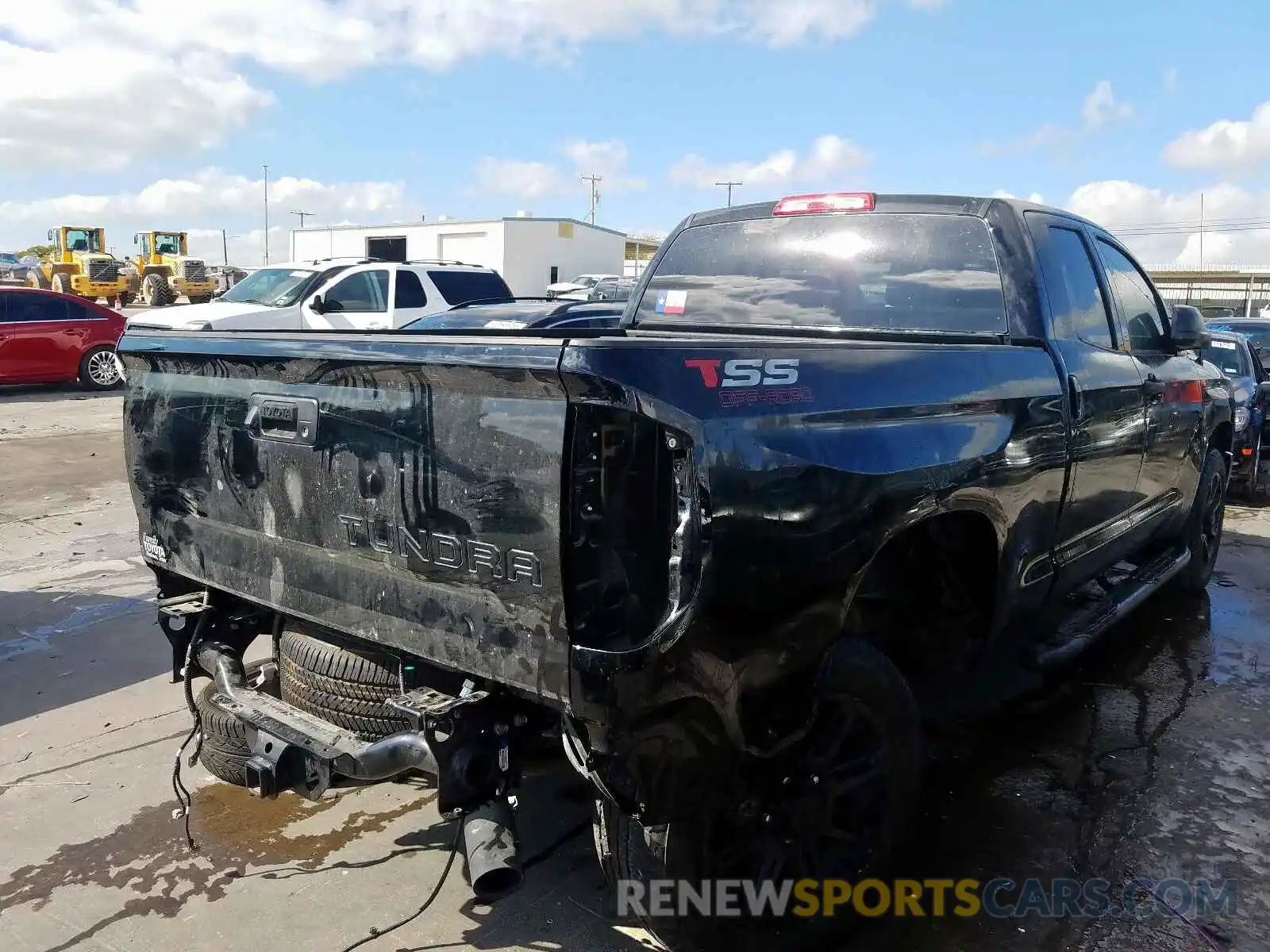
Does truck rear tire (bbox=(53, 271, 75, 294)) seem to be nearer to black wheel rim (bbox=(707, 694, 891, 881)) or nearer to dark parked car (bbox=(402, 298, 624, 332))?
dark parked car (bbox=(402, 298, 624, 332))

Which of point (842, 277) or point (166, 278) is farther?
point (166, 278)

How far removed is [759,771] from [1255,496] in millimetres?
9727

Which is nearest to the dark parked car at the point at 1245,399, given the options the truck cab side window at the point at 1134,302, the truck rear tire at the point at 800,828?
the truck cab side window at the point at 1134,302

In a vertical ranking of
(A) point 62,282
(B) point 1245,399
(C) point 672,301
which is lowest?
(B) point 1245,399

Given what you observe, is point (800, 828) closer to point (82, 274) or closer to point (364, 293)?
point (364, 293)

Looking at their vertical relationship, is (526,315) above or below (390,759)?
above

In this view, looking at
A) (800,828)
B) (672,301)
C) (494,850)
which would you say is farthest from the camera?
(672,301)

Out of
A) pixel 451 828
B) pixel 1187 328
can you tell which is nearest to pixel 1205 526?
pixel 1187 328

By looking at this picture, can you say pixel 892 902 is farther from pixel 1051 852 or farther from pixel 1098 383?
pixel 1098 383

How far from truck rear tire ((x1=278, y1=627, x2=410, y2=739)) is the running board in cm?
241

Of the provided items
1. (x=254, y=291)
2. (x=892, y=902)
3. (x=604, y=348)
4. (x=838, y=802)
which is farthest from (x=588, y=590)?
(x=254, y=291)

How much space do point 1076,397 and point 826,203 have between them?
1.34 m

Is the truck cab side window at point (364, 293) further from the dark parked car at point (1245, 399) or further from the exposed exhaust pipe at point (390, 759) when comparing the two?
the exposed exhaust pipe at point (390, 759)

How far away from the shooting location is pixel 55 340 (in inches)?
613
